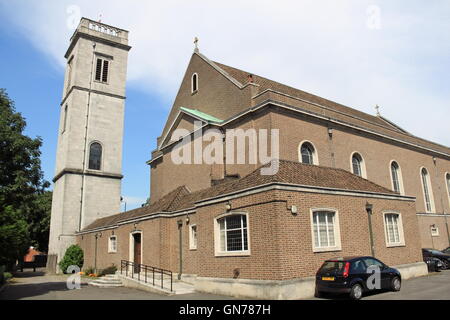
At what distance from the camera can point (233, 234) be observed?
15266 millimetres

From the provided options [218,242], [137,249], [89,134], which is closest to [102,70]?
[89,134]

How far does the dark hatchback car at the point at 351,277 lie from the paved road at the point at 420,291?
1.27 feet

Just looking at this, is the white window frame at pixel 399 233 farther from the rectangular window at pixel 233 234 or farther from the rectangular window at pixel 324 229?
the rectangular window at pixel 233 234

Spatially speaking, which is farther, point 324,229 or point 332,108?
point 332,108

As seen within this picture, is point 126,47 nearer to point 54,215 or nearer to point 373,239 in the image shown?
point 54,215

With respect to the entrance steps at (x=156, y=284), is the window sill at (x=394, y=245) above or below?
above

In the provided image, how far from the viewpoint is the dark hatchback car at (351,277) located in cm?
1215

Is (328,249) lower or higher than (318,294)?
higher

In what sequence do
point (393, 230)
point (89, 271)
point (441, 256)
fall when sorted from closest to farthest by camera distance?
point (393, 230) → point (441, 256) → point (89, 271)

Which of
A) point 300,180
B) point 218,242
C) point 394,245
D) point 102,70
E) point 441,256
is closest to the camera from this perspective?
point 300,180

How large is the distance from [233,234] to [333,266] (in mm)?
4296

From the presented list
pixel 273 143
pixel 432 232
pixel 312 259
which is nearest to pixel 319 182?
pixel 312 259

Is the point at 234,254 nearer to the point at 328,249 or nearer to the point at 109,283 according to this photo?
the point at 328,249

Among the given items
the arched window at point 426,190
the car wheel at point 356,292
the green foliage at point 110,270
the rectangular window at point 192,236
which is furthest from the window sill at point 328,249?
the arched window at point 426,190
